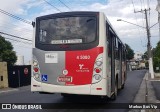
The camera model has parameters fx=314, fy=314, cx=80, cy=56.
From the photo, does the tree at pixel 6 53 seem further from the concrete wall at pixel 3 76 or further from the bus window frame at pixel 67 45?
the bus window frame at pixel 67 45

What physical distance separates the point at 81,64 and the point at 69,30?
128 centimetres

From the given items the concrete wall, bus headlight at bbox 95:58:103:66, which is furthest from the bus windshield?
the concrete wall

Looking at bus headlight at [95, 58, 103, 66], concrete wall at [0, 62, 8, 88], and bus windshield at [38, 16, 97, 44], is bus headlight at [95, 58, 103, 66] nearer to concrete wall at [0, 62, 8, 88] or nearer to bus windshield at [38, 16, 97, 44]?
bus windshield at [38, 16, 97, 44]

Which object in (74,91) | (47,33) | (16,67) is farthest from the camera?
(16,67)

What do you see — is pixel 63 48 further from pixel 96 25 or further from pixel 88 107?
pixel 88 107

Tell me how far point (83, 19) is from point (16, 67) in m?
21.4

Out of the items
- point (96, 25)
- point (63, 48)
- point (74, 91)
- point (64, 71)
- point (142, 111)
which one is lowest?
point (142, 111)

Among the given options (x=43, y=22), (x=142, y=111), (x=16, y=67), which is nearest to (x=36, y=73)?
(x=43, y=22)

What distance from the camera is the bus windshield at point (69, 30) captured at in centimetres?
1084

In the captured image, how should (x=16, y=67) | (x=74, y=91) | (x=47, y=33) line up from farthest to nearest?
1. (x=16, y=67)
2. (x=47, y=33)
3. (x=74, y=91)

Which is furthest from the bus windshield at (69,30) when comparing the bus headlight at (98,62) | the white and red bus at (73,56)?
the bus headlight at (98,62)

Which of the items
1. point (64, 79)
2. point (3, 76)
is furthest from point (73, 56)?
point (3, 76)

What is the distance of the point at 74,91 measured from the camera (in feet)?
34.7

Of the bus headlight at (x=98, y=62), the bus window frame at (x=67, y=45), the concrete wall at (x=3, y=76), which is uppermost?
the bus window frame at (x=67, y=45)
